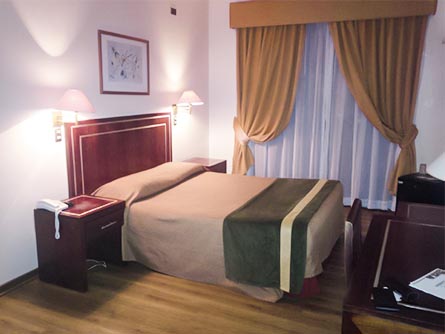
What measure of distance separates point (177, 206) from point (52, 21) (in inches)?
66.1

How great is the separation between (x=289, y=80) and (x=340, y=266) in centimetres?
246

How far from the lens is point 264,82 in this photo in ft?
16.2

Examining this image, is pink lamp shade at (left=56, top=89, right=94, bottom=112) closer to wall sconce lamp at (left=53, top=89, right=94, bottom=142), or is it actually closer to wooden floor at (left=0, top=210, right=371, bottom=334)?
wall sconce lamp at (left=53, top=89, right=94, bottom=142)

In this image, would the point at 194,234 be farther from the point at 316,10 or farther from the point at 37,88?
the point at 316,10

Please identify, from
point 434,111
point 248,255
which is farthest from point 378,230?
point 434,111

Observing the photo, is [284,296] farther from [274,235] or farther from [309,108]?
[309,108]

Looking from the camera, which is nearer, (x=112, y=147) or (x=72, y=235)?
(x=72, y=235)

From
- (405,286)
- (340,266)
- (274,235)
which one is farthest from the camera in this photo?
(340,266)

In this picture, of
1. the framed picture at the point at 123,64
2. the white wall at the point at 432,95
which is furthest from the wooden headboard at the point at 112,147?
the white wall at the point at 432,95

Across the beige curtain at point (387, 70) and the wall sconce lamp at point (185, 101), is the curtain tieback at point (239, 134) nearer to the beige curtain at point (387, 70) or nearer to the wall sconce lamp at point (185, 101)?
the wall sconce lamp at point (185, 101)

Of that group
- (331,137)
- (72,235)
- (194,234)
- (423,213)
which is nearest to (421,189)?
(331,137)

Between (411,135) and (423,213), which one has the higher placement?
(411,135)

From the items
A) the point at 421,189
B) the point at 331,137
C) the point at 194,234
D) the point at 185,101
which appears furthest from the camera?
the point at 331,137

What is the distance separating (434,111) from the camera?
4.29 meters
